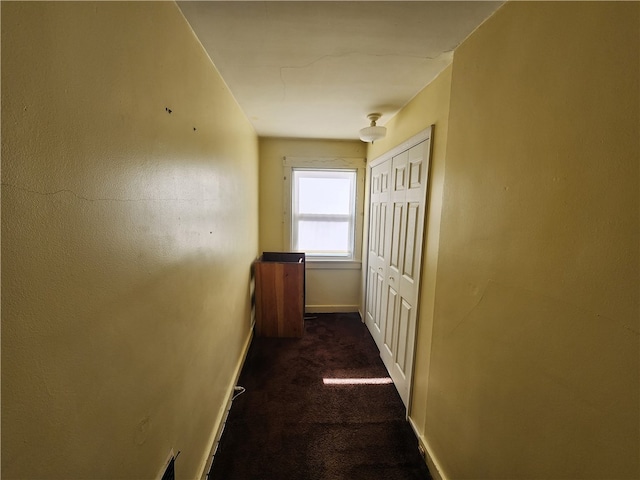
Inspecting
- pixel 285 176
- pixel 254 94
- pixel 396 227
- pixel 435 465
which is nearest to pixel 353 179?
pixel 285 176

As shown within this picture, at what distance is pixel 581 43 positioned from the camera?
710 mm

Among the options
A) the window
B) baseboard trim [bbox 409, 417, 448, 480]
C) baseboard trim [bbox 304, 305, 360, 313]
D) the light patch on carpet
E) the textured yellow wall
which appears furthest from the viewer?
baseboard trim [bbox 304, 305, 360, 313]

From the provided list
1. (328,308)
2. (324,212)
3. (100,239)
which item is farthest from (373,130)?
(328,308)

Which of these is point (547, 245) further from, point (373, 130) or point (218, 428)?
point (218, 428)

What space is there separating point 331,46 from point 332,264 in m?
2.44

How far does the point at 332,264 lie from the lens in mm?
3352

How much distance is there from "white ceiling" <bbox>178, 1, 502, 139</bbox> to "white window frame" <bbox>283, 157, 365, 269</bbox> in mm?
1097

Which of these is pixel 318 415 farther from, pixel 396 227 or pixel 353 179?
pixel 353 179

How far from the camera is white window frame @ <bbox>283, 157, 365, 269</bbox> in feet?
10.4

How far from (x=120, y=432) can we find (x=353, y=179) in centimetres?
303

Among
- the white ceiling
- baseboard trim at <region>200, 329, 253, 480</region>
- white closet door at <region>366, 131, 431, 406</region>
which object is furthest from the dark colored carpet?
the white ceiling

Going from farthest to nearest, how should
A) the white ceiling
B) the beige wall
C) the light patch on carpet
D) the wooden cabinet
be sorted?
the beige wall, the wooden cabinet, the light patch on carpet, the white ceiling

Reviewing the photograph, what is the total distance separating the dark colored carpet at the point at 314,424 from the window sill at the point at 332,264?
1.06m

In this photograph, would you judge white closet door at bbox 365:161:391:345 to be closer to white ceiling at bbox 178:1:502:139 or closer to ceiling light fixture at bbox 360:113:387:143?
ceiling light fixture at bbox 360:113:387:143
